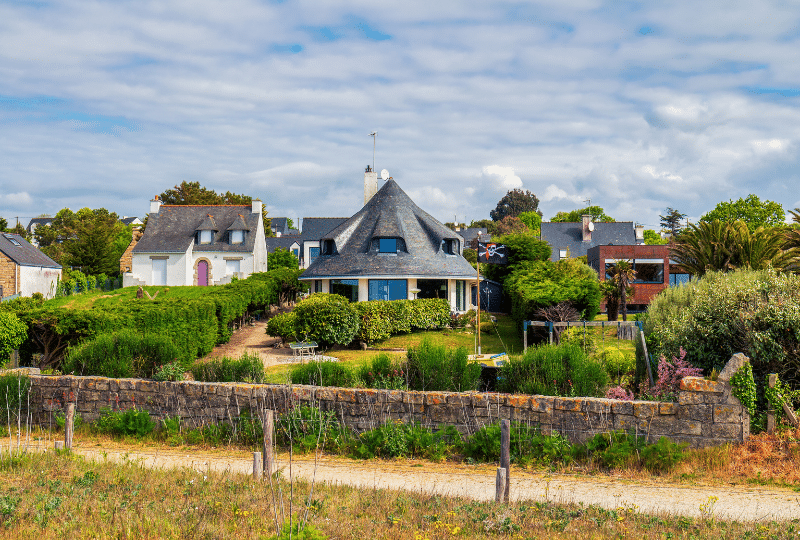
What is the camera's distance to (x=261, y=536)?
6.02 meters

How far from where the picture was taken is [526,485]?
29.3 feet

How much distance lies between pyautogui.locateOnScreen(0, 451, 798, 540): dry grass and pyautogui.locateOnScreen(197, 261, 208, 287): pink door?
4388 centimetres

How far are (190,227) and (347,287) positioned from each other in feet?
79.8

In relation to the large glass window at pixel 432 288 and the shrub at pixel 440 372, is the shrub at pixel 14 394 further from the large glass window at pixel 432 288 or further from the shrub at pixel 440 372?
the large glass window at pixel 432 288

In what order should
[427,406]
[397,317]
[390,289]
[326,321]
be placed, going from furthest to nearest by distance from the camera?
[390,289]
[397,317]
[326,321]
[427,406]

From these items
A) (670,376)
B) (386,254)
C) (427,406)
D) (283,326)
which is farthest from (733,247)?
(427,406)

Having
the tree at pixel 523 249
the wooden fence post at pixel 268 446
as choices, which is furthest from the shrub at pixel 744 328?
the tree at pixel 523 249

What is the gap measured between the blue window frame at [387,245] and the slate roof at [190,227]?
2102cm

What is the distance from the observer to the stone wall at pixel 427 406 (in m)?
9.91

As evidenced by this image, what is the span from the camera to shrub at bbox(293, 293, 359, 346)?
2362 cm

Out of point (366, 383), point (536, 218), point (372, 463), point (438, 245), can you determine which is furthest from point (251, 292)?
point (536, 218)

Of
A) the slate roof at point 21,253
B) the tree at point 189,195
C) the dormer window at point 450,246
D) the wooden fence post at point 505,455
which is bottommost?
the wooden fence post at point 505,455

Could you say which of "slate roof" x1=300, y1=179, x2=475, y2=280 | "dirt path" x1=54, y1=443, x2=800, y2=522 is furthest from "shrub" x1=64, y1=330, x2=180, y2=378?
"slate roof" x1=300, y1=179, x2=475, y2=280

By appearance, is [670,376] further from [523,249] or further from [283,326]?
[523,249]
